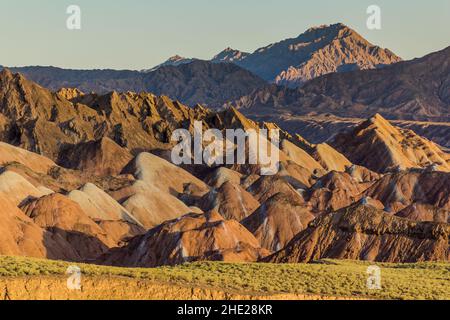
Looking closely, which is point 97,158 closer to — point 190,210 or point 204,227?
point 190,210

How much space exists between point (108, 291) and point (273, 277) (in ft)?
35.7

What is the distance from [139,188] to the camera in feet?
485

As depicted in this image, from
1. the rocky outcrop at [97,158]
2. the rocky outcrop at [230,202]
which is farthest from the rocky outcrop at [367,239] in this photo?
the rocky outcrop at [97,158]

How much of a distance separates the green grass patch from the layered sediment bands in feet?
5.25

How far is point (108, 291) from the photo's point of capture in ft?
130

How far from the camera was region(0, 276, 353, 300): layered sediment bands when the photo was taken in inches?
1521

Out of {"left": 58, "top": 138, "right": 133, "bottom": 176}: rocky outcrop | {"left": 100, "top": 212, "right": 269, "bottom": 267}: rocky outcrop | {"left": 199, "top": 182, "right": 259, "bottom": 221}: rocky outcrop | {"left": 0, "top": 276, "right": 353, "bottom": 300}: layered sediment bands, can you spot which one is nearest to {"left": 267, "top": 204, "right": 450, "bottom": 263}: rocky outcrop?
{"left": 100, "top": 212, "right": 269, "bottom": 267}: rocky outcrop

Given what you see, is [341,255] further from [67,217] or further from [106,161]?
[106,161]

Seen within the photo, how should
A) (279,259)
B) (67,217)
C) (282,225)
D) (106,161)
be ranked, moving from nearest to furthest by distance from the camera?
(279,259) → (67,217) → (282,225) → (106,161)

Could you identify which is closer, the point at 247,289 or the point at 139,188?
the point at 247,289

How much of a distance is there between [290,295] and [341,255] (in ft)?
138

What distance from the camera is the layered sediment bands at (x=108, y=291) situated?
1521 inches

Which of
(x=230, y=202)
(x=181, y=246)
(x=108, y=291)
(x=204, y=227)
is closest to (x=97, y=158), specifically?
(x=230, y=202)
